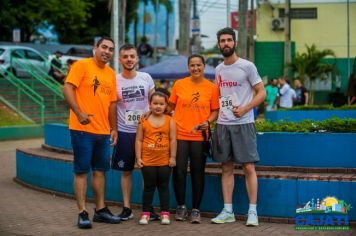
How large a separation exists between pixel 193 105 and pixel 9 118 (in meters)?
13.1

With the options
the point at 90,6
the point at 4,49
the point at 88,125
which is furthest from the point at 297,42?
the point at 88,125

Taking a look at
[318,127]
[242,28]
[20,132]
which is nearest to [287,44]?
[242,28]

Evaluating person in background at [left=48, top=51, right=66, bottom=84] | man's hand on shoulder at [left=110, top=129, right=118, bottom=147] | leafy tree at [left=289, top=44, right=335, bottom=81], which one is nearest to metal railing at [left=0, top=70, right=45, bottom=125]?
person in background at [left=48, top=51, right=66, bottom=84]

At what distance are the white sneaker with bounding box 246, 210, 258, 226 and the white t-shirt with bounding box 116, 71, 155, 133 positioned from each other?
1659mm

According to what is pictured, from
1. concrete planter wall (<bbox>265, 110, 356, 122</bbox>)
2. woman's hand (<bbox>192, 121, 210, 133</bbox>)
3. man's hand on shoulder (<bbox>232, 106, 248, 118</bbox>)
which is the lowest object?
concrete planter wall (<bbox>265, 110, 356, 122</bbox>)

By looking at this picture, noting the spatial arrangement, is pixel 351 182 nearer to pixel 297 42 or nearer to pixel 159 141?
pixel 159 141

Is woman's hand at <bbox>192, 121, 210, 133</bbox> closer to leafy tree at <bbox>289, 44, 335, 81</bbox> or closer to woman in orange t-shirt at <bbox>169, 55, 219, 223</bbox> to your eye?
woman in orange t-shirt at <bbox>169, 55, 219, 223</bbox>

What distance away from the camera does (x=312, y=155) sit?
8273 mm

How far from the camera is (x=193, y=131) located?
8023 mm

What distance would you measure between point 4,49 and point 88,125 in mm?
20992

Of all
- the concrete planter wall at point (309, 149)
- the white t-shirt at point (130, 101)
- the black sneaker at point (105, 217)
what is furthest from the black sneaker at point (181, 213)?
the concrete planter wall at point (309, 149)

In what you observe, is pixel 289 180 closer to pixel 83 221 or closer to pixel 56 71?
pixel 83 221

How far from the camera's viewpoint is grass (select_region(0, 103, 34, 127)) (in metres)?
19.5

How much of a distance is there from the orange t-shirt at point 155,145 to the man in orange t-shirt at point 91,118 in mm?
425
